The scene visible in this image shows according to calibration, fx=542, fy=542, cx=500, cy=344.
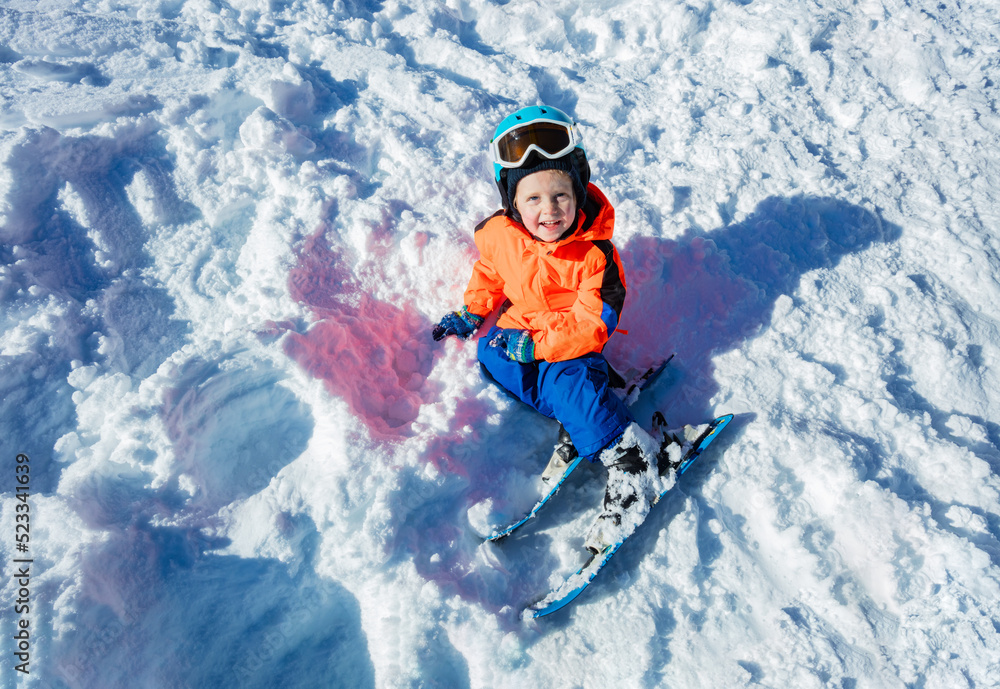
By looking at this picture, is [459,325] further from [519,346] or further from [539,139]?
[539,139]

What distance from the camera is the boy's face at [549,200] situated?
97.1 inches

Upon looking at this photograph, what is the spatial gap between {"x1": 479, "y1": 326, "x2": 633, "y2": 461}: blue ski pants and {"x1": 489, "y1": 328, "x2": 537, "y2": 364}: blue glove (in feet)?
0.14

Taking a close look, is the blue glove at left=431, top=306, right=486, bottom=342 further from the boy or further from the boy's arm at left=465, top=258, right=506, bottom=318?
the boy

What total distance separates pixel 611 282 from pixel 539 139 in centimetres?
75

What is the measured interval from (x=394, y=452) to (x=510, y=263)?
45.2 inches

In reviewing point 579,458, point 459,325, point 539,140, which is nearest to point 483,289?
point 459,325

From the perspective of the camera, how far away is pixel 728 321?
3.27 metres

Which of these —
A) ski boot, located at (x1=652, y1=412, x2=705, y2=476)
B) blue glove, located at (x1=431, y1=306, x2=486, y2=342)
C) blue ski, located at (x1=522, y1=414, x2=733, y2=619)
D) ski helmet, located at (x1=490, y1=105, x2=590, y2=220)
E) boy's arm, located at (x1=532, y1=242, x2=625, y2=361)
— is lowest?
blue ski, located at (x1=522, y1=414, x2=733, y2=619)

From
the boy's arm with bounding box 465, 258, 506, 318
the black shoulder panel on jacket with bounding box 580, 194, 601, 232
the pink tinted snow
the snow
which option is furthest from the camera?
the boy's arm with bounding box 465, 258, 506, 318

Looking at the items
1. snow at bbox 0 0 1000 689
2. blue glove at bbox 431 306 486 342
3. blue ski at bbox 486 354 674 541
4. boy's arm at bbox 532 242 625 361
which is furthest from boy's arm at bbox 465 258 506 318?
blue ski at bbox 486 354 674 541

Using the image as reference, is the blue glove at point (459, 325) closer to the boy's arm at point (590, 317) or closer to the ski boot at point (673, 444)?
the boy's arm at point (590, 317)

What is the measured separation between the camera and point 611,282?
104 inches

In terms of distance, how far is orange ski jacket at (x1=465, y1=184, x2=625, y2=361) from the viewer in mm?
2611

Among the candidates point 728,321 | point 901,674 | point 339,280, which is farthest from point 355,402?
point 901,674
